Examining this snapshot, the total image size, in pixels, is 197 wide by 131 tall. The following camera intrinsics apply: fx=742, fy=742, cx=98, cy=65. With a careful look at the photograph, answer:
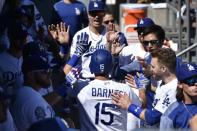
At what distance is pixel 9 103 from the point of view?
679 cm

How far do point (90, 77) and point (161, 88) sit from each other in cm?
222

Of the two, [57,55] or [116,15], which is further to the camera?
[116,15]

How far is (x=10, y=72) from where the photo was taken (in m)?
7.45

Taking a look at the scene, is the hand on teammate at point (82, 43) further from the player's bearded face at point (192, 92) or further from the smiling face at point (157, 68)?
the player's bearded face at point (192, 92)

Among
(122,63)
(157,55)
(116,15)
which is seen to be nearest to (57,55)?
(122,63)

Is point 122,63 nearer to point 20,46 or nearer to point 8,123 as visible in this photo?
point 20,46

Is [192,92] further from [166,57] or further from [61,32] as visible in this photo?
[61,32]

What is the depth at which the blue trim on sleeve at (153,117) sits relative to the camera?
6797 mm

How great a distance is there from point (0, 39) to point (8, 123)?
1.69 m

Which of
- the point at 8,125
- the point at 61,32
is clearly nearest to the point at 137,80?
the point at 61,32

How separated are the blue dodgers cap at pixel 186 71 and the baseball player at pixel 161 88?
570 millimetres

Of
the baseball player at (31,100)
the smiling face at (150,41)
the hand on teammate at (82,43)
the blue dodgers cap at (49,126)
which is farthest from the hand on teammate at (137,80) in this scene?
the blue dodgers cap at (49,126)

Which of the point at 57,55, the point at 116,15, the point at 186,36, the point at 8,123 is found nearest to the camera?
the point at 8,123

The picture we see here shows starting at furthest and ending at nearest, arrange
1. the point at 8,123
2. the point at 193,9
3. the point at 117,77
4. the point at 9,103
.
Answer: the point at 193,9
the point at 117,77
the point at 9,103
the point at 8,123
